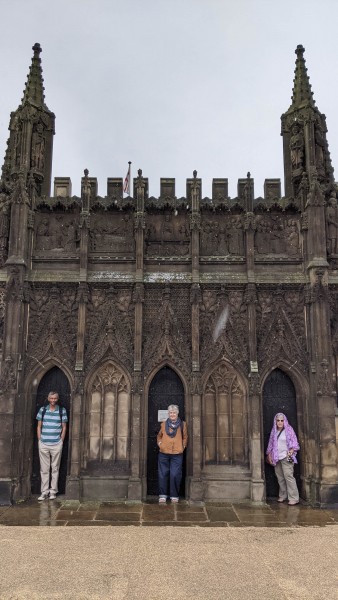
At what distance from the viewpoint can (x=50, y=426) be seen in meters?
11.6

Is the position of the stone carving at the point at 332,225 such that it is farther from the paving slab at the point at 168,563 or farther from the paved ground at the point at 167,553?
the paving slab at the point at 168,563

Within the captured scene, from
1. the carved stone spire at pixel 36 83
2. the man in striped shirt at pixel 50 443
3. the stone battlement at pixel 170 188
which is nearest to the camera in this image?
the man in striped shirt at pixel 50 443

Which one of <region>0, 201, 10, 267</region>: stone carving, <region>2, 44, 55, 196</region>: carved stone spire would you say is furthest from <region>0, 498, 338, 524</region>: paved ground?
<region>2, 44, 55, 196</region>: carved stone spire

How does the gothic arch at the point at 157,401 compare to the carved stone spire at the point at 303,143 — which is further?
the carved stone spire at the point at 303,143

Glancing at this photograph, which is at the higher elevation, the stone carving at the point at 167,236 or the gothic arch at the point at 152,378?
the stone carving at the point at 167,236

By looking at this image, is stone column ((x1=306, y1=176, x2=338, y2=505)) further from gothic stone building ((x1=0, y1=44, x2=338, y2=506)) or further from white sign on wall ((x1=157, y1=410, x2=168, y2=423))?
white sign on wall ((x1=157, y1=410, x2=168, y2=423))

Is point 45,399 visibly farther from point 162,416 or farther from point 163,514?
point 163,514

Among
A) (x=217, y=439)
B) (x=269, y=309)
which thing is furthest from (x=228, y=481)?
(x=269, y=309)

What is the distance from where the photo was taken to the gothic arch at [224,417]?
468 inches

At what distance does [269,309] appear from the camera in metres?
12.4

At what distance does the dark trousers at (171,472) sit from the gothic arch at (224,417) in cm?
82

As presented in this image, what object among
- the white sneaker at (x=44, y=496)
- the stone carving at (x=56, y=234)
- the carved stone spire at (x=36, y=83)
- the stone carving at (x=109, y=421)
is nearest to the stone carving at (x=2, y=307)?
the stone carving at (x=56, y=234)

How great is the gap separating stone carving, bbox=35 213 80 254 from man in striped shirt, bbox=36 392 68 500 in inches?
154

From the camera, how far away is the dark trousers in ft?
37.2
